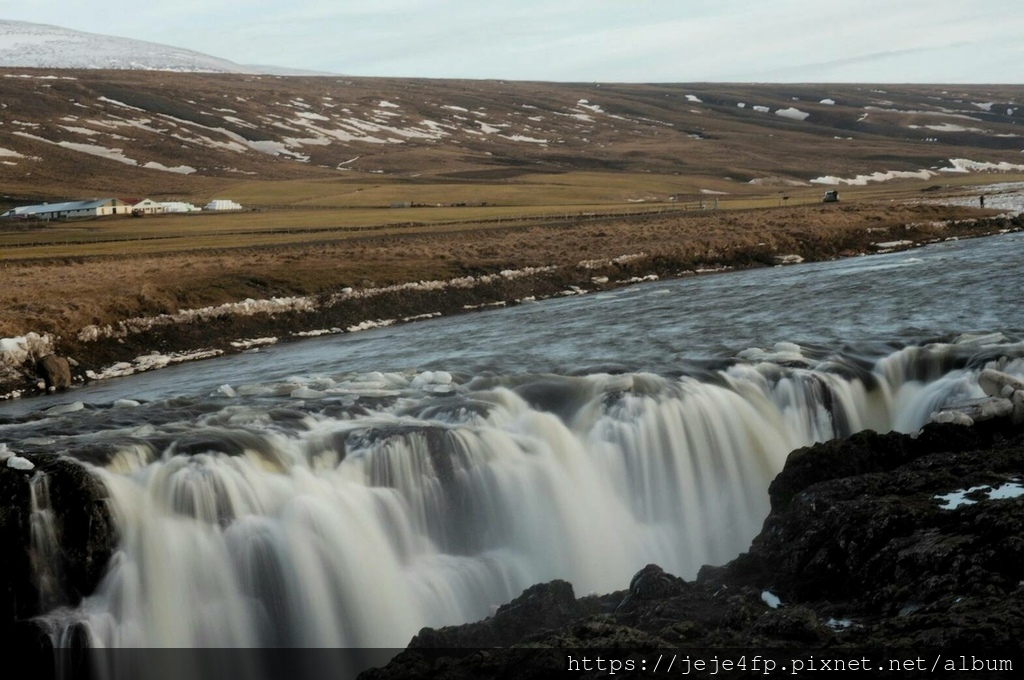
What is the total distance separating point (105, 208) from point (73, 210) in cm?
295

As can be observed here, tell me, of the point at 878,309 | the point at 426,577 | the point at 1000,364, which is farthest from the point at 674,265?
the point at 426,577

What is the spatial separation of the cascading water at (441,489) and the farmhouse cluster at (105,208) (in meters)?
89.7

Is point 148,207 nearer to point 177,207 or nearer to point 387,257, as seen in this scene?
point 177,207

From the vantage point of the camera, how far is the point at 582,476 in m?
21.7

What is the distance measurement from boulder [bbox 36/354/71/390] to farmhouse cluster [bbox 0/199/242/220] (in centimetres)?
7532

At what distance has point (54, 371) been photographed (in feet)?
112

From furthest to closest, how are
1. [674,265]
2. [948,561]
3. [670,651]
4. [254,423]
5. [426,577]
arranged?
[674,265] → [254,423] → [426,577] → [948,561] → [670,651]

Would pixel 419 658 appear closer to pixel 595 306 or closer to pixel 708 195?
pixel 595 306

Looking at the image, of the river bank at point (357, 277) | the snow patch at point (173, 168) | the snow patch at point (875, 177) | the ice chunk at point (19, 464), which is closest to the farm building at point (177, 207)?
the snow patch at point (173, 168)

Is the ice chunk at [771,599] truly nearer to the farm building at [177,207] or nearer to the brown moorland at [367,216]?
the brown moorland at [367,216]

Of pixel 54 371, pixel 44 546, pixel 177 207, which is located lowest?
pixel 54 371

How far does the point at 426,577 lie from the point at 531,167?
156533 millimetres

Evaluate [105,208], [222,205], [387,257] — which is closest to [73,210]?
[105,208]

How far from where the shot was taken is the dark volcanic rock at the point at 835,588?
508 inches
